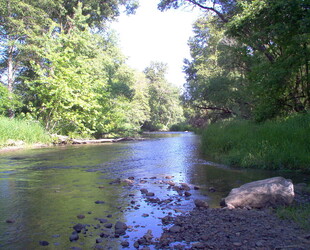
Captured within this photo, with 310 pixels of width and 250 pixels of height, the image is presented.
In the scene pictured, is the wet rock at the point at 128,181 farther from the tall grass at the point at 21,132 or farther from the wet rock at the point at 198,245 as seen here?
the tall grass at the point at 21,132

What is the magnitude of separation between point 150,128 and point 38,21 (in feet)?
127

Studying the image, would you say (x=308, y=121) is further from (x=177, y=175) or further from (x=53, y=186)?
(x=53, y=186)

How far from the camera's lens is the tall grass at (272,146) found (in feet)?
29.7

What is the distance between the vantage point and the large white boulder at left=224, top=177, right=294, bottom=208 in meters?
5.35

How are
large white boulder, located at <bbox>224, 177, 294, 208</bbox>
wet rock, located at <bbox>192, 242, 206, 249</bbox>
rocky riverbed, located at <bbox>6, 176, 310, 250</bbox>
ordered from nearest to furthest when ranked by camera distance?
wet rock, located at <bbox>192, 242, 206, 249</bbox>, rocky riverbed, located at <bbox>6, 176, 310, 250</bbox>, large white boulder, located at <bbox>224, 177, 294, 208</bbox>

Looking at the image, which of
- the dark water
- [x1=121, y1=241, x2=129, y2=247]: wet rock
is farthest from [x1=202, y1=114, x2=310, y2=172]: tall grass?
[x1=121, y1=241, x2=129, y2=247]: wet rock

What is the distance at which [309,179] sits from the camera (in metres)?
7.60

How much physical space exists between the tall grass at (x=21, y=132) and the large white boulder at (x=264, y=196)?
16390 mm

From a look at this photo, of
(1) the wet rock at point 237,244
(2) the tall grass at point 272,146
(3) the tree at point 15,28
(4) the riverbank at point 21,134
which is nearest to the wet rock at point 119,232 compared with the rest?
(1) the wet rock at point 237,244

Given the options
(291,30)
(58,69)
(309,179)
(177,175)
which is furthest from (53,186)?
(58,69)

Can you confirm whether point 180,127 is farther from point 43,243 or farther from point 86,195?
point 43,243

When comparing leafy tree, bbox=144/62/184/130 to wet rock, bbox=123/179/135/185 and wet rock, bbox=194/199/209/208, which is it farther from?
wet rock, bbox=194/199/209/208

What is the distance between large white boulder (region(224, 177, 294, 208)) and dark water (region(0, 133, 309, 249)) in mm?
514

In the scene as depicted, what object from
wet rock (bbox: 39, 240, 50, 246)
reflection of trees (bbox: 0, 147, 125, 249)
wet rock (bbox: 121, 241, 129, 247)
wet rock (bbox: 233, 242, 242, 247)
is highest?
wet rock (bbox: 233, 242, 242, 247)
